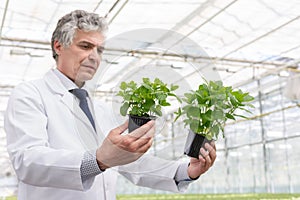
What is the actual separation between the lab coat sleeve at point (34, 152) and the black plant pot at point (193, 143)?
8.9 inches

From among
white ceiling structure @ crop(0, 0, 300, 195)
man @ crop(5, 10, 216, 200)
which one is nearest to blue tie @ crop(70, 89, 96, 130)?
man @ crop(5, 10, 216, 200)

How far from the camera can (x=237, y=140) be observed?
11609mm

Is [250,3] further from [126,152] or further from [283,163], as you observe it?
[126,152]

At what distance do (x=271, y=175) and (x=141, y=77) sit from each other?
9.97 meters

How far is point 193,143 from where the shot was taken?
1.04 meters

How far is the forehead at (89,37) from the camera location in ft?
3.96

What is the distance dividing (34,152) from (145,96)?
0.91ft

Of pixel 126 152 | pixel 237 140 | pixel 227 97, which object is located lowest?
pixel 126 152

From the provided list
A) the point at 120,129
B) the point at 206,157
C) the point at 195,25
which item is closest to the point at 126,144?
the point at 120,129

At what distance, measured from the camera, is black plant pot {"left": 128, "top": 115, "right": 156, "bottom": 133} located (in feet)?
3.01

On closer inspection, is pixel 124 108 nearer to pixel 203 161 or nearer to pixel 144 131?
pixel 144 131

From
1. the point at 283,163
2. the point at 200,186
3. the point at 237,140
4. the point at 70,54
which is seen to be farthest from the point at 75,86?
the point at 200,186

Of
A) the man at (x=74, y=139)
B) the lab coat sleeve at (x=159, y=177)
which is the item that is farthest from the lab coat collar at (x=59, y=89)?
the lab coat sleeve at (x=159, y=177)

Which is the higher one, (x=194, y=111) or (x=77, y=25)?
(x=77, y=25)
